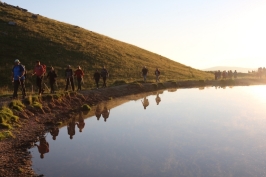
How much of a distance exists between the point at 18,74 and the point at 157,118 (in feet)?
28.4

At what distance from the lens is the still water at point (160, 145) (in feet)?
29.8

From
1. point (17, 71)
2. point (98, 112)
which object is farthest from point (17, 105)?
point (98, 112)

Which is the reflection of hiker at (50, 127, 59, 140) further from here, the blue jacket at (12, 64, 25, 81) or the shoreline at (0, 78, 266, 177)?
the blue jacket at (12, 64, 25, 81)

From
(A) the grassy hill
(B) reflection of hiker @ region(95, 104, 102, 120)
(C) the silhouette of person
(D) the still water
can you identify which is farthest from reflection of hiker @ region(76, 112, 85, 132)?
(A) the grassy hill

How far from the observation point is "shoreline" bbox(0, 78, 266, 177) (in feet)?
30.2

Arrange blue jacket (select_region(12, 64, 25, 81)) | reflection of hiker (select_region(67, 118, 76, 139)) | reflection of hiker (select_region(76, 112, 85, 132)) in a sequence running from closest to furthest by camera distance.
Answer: reflection of hiker (select_region(67, 118, 76, 139)), reflection of hiker (select_region(76, 112, 85, 132)), blue jacket (select_region(12, 64, 25, 81))

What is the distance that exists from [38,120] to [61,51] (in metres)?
35.0

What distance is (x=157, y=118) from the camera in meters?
17.2

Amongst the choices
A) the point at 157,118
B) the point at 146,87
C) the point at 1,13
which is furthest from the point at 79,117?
the point at 1,13

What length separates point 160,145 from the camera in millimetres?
11609

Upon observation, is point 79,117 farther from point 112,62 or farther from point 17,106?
point 112,62

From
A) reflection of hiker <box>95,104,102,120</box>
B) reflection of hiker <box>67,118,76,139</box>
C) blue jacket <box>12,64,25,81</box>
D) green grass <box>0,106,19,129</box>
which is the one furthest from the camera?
reflection of hiker <box>95,104,102,120</box>

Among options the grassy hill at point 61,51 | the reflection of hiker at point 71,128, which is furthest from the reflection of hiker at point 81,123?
the grassy hill at point 61,51

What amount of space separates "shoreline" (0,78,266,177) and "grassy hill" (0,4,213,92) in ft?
25.0
